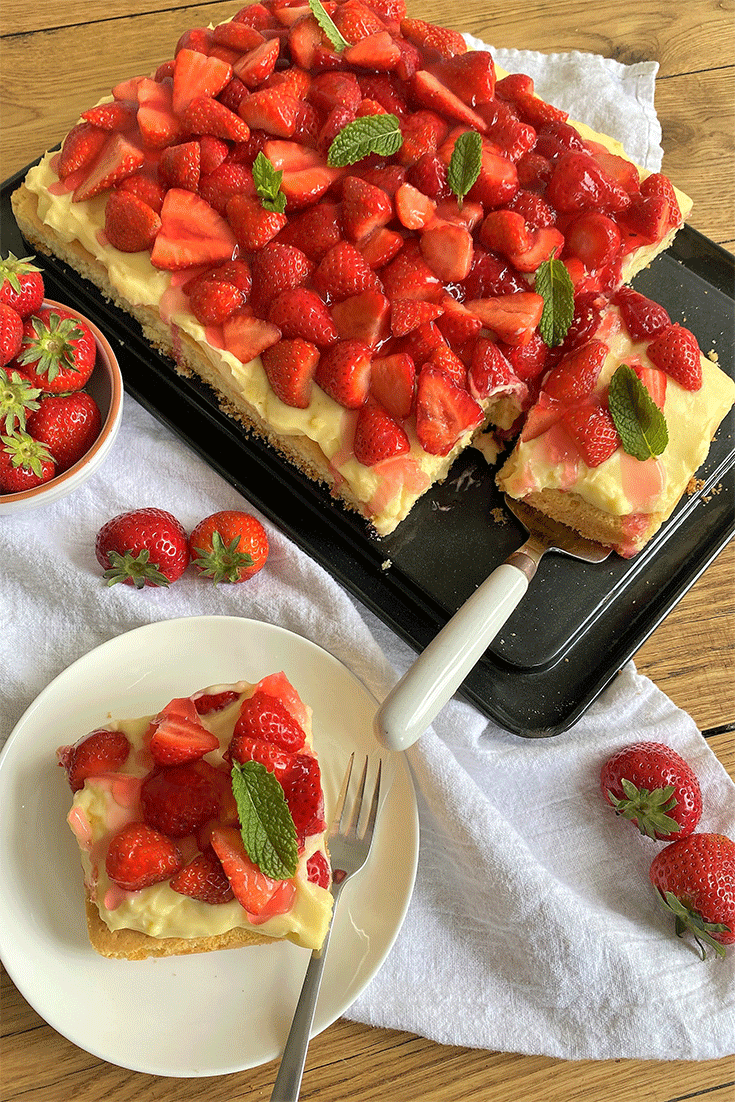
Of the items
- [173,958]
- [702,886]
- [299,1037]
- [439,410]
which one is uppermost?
[439,410]

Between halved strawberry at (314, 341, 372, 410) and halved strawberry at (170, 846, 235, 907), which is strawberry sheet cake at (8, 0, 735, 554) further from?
halved strawberry at (170, 846, 235, 907)

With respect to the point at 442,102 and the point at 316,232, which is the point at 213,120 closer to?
the point at 316,232

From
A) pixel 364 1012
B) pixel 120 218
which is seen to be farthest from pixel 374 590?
pixel 120 218

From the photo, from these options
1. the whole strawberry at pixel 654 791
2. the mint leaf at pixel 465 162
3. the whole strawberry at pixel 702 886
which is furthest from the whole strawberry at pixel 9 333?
the whole strawberry at pixel 702 886

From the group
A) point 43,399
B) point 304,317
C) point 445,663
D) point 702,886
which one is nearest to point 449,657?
point 445,663

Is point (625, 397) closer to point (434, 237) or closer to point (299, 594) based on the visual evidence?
point (434, 237)

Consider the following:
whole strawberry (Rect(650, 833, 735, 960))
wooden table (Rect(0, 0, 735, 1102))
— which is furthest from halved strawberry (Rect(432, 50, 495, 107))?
whole strawberry (Rect(650, 833, 735, 960))
